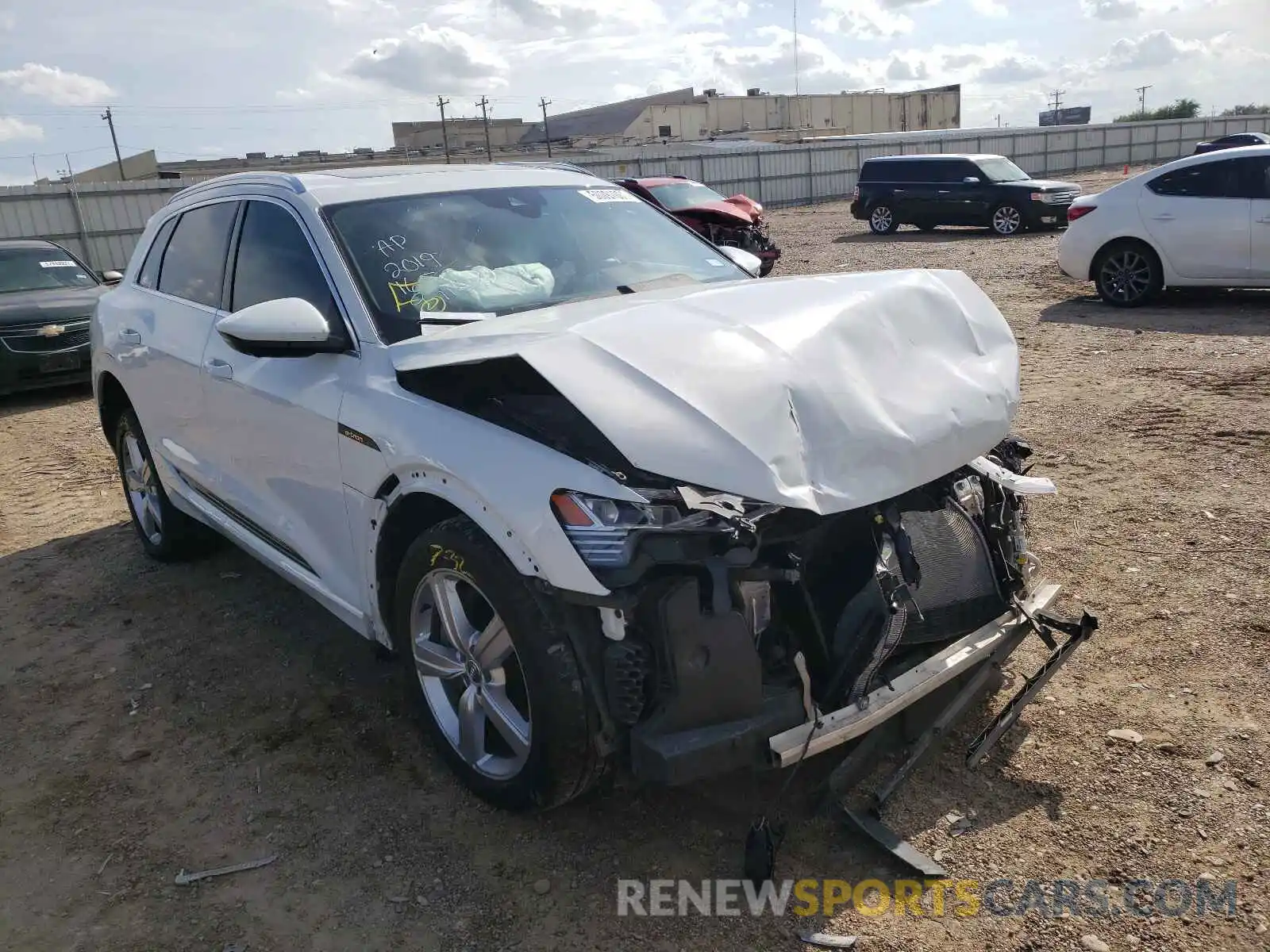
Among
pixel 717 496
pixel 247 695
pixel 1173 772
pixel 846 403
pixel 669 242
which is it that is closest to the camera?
pixel 717 496

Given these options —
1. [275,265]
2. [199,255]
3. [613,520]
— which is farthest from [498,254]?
[199,255]

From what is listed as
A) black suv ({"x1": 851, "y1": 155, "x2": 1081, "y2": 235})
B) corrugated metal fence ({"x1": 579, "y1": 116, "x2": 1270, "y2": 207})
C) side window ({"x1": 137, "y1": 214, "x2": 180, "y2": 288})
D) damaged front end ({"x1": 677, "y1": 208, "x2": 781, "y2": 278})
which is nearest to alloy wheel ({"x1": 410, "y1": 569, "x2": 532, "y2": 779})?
side window ({"x1": 137, "y1": 214, "x2": 180, "y2": 288})

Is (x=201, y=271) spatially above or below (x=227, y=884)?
above

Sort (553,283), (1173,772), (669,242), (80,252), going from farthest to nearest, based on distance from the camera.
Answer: (80,252) < (669,242) < (553,283) < (1173,772)

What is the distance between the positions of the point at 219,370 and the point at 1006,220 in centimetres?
1930

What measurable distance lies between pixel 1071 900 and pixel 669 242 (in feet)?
9.50

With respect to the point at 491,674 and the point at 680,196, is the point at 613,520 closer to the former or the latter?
the point at 491,674

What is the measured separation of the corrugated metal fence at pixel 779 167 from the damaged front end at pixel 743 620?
2108 centimetres

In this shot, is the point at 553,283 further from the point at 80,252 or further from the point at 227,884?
the point at 80,252

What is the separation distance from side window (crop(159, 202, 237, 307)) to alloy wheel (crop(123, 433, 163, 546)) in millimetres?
998

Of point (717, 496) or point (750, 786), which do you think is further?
point (750, 786)

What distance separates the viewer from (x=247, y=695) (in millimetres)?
3896

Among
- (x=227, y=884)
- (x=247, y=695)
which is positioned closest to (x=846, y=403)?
(x=227, y=884)

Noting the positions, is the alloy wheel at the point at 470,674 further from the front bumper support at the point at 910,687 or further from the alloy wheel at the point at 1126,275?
the alloy wheel at the point at 1126,275
